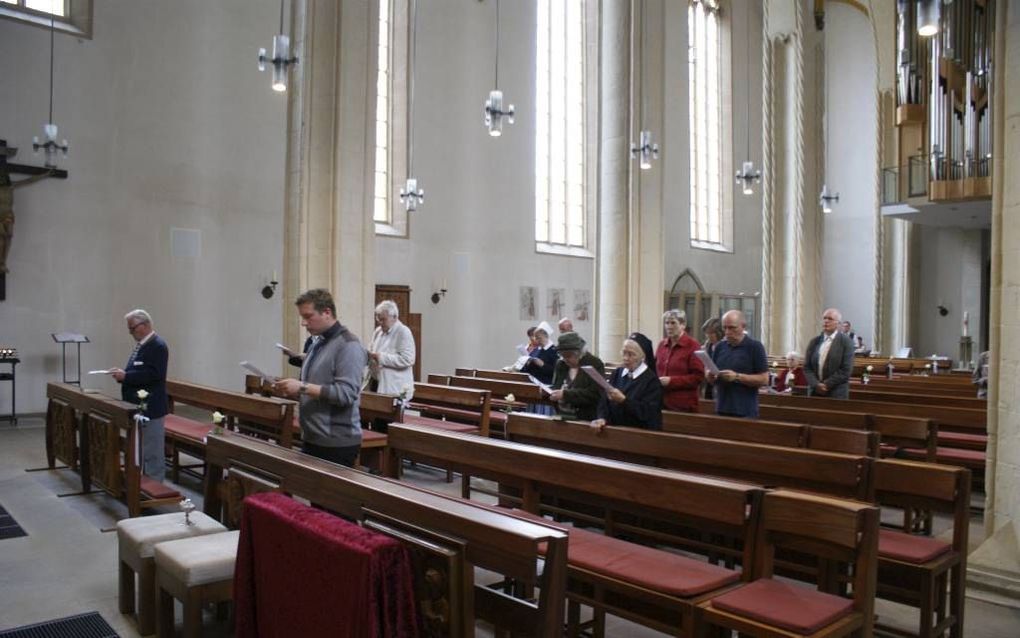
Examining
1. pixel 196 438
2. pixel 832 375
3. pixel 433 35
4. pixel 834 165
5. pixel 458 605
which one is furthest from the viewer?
pixel 834 165

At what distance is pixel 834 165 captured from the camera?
23281mm

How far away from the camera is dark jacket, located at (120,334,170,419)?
6.17 meters

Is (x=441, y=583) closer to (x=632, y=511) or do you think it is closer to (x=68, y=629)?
(x=632, y=511)

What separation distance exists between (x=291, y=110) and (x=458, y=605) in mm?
9530

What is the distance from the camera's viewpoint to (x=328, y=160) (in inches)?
413

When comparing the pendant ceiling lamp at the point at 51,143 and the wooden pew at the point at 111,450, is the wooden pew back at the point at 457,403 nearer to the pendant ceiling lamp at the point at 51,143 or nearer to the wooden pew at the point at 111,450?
the wooden pew at the point at 111,450

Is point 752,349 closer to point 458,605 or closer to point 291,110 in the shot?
point 458,605

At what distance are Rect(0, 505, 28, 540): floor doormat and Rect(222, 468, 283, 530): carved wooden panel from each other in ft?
7.51

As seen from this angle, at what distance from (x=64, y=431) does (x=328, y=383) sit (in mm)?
4110

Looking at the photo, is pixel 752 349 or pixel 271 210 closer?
pixel 752 349

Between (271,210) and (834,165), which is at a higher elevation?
(834,165)

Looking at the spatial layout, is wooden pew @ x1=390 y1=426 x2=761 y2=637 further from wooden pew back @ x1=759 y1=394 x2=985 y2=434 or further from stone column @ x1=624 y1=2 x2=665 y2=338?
stone column @ x1=624 y1=2 x2=665 y2=338

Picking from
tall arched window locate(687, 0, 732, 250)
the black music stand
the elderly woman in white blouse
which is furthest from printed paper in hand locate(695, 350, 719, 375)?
tall arched window locate(687, 0, 732, 250)


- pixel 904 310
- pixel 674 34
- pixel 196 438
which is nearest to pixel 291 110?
pixel 196 438
